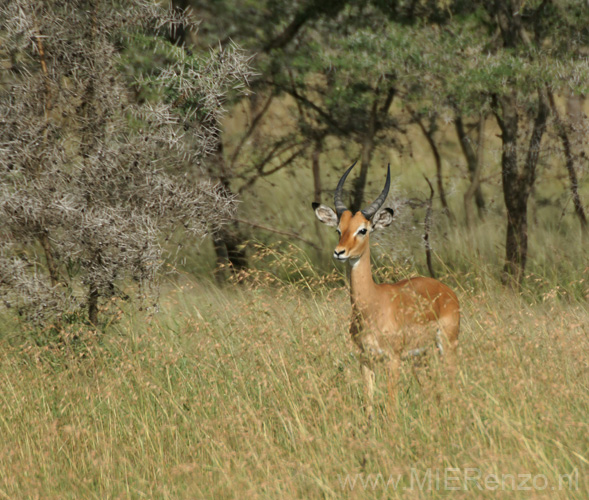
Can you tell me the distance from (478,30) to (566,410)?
329 inches

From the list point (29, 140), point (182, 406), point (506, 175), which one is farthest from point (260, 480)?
point (506, 175)

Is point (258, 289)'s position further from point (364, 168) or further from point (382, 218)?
point (364, 168)

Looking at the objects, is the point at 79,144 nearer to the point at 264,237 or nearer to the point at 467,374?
the point at 467,374

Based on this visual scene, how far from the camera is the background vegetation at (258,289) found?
4230mm

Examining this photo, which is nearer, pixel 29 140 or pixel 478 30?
pixel 29 140

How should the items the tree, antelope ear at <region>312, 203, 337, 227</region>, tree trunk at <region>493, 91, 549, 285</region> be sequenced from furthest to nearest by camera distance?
tree trunk at <region>493, 91, 549, 285</region>, the tree, antelope ear at <region>312, 203, 337, 227</region>

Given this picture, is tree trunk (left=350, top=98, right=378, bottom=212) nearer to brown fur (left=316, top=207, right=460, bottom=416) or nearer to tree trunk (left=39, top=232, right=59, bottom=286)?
brown fur (left=316, top=207, right=460, bottom=416)

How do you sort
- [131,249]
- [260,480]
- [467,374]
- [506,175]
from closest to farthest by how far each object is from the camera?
[260,480], [467,374], [131,249], [506,175]

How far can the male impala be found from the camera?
527 cm

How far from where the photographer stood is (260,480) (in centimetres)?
413

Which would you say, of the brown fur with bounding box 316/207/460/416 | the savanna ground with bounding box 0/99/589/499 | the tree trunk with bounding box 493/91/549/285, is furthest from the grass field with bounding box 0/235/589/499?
the tree trunk with bounding box 493/91/549/285

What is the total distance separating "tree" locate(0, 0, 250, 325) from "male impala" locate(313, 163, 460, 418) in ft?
5.05

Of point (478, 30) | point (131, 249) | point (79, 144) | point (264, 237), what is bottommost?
point (264, 237)

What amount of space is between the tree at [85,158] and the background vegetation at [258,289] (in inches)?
1.2
